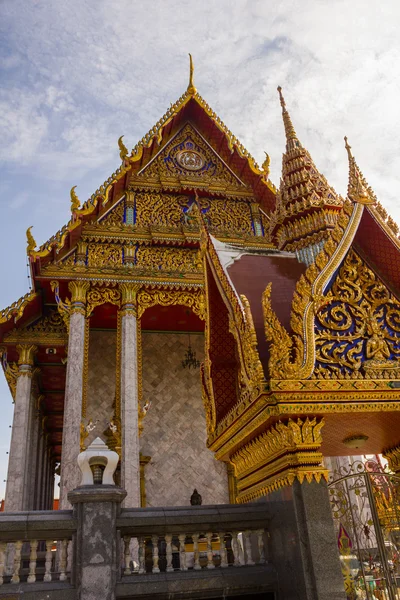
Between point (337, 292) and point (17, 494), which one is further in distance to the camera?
point (17, 494)

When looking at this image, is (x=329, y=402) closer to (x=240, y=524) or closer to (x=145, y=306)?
(x=240, y=524)

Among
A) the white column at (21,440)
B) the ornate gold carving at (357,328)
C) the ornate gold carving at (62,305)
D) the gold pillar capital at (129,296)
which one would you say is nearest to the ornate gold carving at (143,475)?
the white column at (21,440)

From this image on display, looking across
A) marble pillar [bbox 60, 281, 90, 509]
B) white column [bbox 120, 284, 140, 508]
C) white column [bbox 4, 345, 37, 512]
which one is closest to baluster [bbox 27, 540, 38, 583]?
marble pillar [bbox 60, 281, 90, 509]

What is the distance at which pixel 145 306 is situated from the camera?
39.3ft

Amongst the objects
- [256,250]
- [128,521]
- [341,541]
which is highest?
[256,250]

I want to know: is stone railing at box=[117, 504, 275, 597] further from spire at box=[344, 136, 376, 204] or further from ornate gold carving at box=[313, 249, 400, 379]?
spire at box=[344, 136, 376, 204]

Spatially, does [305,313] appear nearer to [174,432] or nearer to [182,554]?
[182,554]

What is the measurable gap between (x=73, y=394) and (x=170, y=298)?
3.21 meters

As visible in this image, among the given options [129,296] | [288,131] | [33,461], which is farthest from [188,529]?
[33,461]

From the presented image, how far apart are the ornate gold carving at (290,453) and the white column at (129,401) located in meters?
6.02

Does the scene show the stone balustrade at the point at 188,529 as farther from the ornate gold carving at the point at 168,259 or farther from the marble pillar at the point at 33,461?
the marble pillar at the point at 33,461

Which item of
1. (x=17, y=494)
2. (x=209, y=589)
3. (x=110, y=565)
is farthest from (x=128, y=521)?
(x=17, y=494)

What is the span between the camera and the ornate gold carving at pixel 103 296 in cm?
1173

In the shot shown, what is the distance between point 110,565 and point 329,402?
6.29ft
